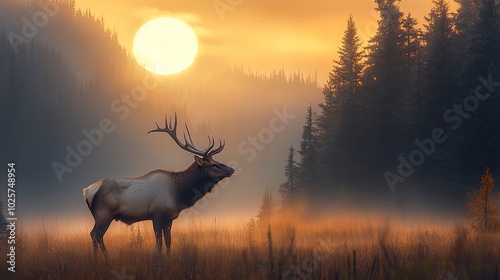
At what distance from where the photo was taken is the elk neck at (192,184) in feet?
49.4

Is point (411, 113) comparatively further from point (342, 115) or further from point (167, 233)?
point (167, 233)

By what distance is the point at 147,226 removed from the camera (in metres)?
17.1

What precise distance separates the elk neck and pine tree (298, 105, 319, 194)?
29741 millimetres

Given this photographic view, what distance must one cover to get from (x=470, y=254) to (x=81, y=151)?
14640cm

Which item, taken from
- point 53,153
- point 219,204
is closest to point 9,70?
point 53,153

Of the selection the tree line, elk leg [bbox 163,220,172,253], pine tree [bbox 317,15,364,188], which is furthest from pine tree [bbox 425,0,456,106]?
elk leg [bbox 163,220,172,253]

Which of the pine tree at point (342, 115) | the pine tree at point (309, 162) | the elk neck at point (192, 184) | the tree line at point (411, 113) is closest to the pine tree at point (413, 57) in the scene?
the tree line at point (411, 113)

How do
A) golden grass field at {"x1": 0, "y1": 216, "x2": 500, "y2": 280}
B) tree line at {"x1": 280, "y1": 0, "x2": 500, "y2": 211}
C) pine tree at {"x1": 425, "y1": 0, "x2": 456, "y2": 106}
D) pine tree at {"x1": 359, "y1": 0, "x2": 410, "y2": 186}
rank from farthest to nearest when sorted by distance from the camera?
1. pine tree at {"x1": 359, "y1": 0, "x2": 410, "y2": 186}
2. pine tree at {"x1": 425, "y1": 0, "x2": 456, "y2": 106}
3. tree line at {"x1": 280, "y1": 0, "x2": 500, "y2": 211}
4. golden grass field at {"x1": 0, "y1": 216, "x2": 500, "y2": 280}

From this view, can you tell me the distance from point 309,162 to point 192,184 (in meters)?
32.7

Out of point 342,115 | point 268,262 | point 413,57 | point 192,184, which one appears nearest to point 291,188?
point 342,115

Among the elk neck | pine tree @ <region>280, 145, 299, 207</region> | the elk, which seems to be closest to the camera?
the elk

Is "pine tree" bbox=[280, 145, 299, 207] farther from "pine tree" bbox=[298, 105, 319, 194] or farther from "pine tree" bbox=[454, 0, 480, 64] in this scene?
"pine tree" bbox=[454, 0, 480, 64]

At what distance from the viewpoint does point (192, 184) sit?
49.9 feet

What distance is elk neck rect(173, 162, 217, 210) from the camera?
49.4ft
